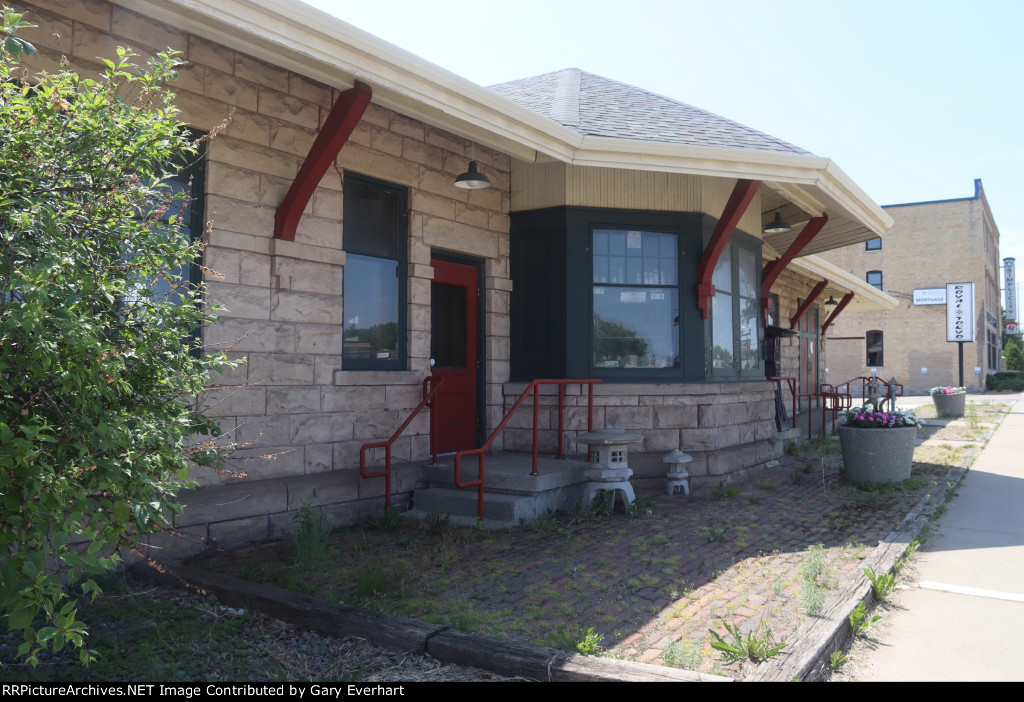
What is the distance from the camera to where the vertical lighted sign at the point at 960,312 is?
33.3m

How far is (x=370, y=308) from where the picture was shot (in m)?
6.89

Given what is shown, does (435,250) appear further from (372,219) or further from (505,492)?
(505,492)

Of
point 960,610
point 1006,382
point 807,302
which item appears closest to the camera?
point 960,610

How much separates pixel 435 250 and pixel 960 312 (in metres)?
33.8

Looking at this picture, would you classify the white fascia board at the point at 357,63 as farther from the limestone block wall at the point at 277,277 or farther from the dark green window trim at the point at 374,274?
the dark green window trim at the point at 374,274

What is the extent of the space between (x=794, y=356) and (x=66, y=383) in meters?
16.4

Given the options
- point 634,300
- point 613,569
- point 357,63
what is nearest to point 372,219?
point 357,63

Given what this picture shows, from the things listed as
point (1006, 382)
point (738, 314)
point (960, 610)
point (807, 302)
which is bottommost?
point (960, 610)

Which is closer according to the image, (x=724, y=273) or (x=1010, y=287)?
(x=724, y=273)

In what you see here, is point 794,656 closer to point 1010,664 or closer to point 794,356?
point 1010,664

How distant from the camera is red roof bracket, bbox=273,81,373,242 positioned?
5684mm

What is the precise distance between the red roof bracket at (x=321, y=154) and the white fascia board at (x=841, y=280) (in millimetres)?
10097

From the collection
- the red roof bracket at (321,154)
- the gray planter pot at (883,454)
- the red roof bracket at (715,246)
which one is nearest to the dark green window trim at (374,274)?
the red roof bracket at (321,154)

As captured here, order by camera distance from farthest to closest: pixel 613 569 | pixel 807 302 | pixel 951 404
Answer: pixel 951 404 < pixel 807 302 < pixel 613 569
